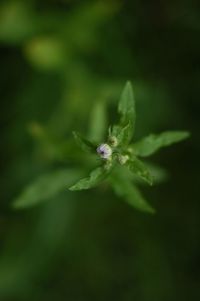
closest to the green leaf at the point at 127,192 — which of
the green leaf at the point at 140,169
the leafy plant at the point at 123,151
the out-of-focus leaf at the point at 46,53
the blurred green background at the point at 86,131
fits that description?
the leafy plant at the point at 123,151

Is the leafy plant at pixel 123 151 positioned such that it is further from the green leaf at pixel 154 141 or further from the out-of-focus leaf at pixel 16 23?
the out-of-focus leaf at pixel 16 23

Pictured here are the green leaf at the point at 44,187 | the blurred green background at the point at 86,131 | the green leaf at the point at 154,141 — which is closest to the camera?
the green leaf at the point at 154,141

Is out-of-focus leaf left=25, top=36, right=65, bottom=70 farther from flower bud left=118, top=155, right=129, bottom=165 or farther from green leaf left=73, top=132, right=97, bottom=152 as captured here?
flower bud left=118, top=155, right=129, bottom=165

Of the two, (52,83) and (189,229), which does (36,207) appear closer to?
(52,83)

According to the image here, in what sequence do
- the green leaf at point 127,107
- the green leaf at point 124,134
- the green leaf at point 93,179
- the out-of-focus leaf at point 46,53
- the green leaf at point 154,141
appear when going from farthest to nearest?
the out-of-focus leaf at point 46,53 → the green leaf at point 154,141 → the green leaf at point 127,107 → the green leaf at point 124,134 → the green leaf at point 93,179

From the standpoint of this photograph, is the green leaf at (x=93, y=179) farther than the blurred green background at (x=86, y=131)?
No

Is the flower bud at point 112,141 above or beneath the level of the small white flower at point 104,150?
above

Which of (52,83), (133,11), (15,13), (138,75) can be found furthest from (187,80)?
(15,13)

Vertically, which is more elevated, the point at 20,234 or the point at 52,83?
the point at 52,83
